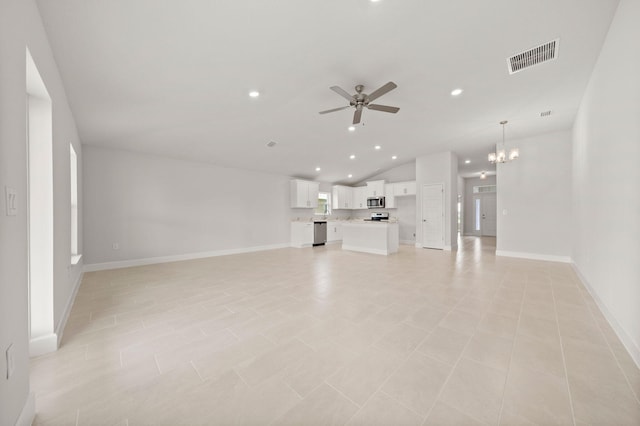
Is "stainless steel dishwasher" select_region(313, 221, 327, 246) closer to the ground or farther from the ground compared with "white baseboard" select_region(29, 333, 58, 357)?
farther from the ground

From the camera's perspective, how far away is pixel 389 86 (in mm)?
2877

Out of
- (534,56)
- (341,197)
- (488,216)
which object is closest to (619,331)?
(534,56)

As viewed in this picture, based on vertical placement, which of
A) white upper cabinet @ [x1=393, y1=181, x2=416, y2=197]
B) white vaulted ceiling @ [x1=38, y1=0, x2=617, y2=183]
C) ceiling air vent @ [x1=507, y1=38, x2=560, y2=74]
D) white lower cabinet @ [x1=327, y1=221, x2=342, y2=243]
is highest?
ceiling air vent @ [x1=507, y1=38, x2=560, y2=74]

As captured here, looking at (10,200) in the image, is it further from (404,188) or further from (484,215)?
(484,215)

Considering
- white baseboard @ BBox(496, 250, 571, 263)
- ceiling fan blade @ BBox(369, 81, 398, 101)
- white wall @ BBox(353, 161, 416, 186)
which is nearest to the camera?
ceiling fan blade @ BBox(369, 81, 398, 101)

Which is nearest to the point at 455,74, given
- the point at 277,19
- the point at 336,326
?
the point at 277,19

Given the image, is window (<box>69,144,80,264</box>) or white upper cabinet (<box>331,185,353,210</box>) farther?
white upper cabinet (<box>331,185,353,210</box>)

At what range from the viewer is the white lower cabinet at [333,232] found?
8.85 metres

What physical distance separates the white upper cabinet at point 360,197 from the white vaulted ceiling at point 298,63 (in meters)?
4.62

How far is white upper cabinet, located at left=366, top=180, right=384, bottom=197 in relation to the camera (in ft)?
29.3

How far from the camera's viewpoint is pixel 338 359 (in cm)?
178

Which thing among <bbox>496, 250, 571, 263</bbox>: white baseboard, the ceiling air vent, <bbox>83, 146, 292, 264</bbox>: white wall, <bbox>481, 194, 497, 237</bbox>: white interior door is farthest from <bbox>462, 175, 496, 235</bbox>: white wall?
the ceiling air vent

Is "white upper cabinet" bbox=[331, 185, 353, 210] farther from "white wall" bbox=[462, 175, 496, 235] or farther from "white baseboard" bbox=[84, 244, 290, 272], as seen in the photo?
"white wall" bbox=[462, 175, 496, 235]

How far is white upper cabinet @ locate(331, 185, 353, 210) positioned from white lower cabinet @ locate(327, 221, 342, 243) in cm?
88
